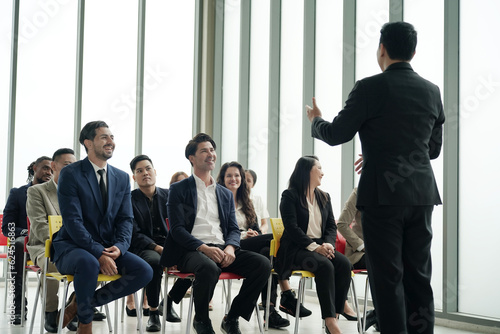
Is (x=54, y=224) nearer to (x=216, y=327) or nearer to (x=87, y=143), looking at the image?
(x=87, y=143)

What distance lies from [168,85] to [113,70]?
81 cm

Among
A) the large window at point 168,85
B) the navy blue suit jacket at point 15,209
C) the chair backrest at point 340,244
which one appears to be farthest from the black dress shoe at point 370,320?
the large window at point 168,85

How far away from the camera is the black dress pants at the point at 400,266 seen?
7.12 ft

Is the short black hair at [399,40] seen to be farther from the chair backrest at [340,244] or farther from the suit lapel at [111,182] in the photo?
the chair backrest at [340,244]

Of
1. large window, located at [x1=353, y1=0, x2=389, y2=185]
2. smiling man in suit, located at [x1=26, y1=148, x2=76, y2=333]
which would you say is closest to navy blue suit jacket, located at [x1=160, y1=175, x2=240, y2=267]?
smiling man in suit, located at [x1=26, y1=148, x2=76, y2=333]

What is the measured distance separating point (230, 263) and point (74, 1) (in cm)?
518

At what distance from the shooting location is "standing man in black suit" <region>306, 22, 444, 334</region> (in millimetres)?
2184

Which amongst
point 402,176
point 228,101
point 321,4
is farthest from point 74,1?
point 402,176

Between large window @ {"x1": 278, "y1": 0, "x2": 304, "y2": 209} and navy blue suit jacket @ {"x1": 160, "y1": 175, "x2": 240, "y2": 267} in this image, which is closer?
navy blue suit jacket @ {"x1": 160, "y1": 175, "x2": 240, "y2": 267}

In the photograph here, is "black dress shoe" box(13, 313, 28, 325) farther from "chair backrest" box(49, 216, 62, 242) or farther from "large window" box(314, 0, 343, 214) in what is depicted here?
"large window" box(314, 0, 343, 214)

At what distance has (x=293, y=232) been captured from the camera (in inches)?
154

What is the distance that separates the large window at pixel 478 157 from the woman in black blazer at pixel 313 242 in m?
1.22

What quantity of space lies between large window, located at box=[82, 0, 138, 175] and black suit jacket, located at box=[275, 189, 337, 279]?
13.3 ft

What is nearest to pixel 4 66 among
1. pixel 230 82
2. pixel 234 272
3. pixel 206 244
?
pixel 230 82
